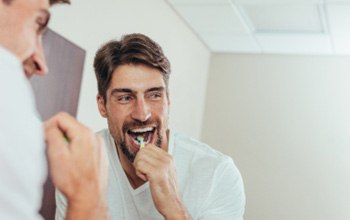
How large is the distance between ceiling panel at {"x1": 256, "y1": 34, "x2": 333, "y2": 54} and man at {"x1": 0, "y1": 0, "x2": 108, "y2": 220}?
11.2ft

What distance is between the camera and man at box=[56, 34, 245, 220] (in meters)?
1.33

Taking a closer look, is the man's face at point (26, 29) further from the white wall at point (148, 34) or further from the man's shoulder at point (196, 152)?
the white wall at point (148, 34)

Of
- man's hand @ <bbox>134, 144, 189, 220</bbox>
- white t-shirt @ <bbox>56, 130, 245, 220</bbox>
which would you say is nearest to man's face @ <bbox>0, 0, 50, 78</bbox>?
man's hand @ <bbox>134, 144, 189, 220</bbox>

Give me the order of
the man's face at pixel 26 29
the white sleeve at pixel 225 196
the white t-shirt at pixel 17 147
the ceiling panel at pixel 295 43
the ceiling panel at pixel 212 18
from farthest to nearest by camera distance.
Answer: the ceiling panel at pixel 295 43 < the ceiling panel at pixel 212 18 < the white sleeve at pixel 225 196 < the man's face at pixel 26 29 < the white t-shirt at pixel 17 147

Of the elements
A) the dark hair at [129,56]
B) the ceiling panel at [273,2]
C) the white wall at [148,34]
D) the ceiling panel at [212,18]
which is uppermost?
the ceiling panel at [273,2]

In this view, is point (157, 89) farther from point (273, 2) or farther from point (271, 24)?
point (271, 24)

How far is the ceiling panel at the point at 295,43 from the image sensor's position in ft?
12.9

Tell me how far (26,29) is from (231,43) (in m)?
3.83

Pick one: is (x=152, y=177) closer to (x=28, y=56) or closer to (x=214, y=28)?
(x=28, y=56)

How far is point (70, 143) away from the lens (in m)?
0.62

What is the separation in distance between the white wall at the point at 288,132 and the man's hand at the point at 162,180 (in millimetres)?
3213

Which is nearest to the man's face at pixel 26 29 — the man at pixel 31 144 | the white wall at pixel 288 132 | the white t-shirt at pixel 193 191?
the man at pixel 31 144

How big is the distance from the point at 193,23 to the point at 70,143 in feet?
11.0

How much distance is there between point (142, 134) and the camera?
1.43m
